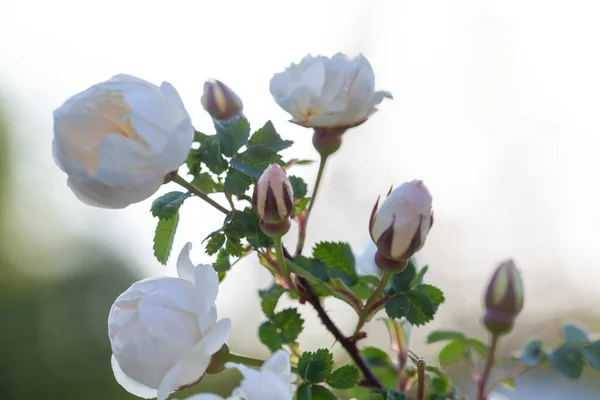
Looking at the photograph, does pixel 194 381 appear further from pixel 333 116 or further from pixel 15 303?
pixel 15 303

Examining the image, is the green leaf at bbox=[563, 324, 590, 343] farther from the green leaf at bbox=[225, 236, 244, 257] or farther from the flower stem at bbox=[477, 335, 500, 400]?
the green leaf at bbox=[225, 236, 244, 257]

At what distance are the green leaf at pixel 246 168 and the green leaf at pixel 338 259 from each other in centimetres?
7

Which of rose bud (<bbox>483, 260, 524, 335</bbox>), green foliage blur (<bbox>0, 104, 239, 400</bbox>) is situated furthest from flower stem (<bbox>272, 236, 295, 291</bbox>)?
green foliage blur (<bbox>0, 104, 239, 400</bbox>)

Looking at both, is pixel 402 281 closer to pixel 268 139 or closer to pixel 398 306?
pixel 398 306

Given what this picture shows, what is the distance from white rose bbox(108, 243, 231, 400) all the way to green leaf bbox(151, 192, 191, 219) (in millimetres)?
41

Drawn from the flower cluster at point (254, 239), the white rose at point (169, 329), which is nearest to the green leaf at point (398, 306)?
the flower cluster at point (254, 239)

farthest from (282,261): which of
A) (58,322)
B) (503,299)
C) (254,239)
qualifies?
(58,322)

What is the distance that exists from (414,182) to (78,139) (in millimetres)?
180

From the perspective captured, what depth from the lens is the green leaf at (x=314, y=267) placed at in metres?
0.38

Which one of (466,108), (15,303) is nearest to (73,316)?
(15,303)

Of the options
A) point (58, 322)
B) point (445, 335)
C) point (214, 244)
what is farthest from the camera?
point (58, 322)

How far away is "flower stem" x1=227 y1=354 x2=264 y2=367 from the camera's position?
0.37 m

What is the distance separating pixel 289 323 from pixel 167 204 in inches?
4.7

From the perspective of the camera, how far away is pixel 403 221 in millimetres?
331
